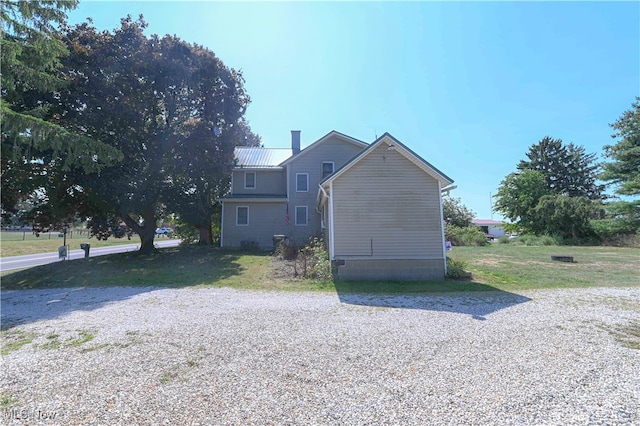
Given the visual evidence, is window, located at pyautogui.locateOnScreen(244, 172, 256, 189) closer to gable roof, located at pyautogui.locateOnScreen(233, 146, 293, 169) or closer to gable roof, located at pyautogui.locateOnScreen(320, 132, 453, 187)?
gable roof, located at pyautogui.locateOnScreen(233, 146, 293, 169)

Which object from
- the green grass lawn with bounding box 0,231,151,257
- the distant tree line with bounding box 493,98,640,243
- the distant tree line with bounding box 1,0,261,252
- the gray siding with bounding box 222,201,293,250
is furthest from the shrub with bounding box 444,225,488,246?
the green grass lawn with bounding box 0,231,151,257

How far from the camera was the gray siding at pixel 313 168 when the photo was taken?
65.1 ft

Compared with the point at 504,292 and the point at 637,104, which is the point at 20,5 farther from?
the point at 637,104

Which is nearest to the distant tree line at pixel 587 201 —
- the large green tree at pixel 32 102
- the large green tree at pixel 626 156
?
the large green tree at pixel 626 156

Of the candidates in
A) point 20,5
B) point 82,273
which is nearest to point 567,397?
point 20,5

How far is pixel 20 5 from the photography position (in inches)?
325

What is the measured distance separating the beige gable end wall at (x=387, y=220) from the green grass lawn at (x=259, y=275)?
0.66 metres

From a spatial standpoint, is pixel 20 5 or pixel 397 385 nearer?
pixel 397 385

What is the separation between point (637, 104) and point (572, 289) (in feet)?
88.1

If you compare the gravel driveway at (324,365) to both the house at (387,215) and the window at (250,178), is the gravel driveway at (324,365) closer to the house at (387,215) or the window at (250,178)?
the house at (387,215)

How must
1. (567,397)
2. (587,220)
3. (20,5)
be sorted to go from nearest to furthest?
(567,397), (20,5), (587,220)

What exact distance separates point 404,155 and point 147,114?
14.1 m

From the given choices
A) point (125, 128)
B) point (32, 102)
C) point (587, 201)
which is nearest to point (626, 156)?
point (587, 201)

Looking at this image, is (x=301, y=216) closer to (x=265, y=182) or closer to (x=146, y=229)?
(x=265, y=182)
